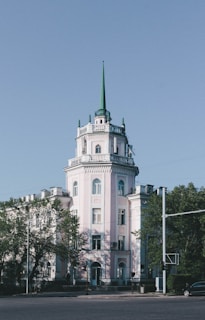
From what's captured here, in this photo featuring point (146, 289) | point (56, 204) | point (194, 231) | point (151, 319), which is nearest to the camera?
point (151, 319)

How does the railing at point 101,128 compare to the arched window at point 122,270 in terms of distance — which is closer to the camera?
the arched window at point 122,270

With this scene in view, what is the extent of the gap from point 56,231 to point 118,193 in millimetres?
12177

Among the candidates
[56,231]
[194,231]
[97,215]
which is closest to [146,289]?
[194,231]

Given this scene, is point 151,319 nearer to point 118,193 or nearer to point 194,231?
point 194,231

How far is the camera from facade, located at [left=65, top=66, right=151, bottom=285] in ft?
235

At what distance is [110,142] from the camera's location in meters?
74.8

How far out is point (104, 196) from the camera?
72.7 meters

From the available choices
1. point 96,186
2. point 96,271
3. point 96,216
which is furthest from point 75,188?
point 96,271

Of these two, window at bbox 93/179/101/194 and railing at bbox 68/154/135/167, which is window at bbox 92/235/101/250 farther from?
railing at bbox 68/154/135/167

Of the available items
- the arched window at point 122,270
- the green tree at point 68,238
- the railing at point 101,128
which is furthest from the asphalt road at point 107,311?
the railing at point 101,128

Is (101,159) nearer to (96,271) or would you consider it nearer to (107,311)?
(96,271)

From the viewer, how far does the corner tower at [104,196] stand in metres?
71.5

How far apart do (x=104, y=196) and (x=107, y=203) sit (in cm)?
100

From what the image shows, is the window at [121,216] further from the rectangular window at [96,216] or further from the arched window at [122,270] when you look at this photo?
the arched window at [122,270]
